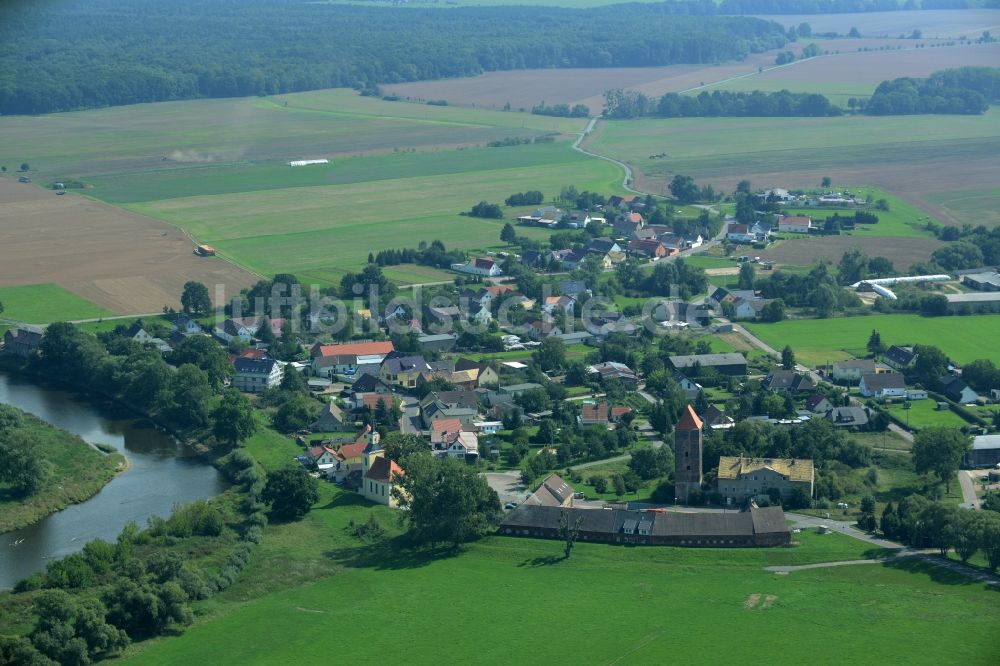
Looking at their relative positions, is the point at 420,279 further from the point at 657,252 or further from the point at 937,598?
the point at 937,598

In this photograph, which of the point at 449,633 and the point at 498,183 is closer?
the point at 449,633

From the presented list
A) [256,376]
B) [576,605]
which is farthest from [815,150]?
[576,605]

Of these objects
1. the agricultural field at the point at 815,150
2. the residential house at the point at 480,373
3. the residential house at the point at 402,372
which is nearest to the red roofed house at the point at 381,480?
the residential house at the point at 402,372

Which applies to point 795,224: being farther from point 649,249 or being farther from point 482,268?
point 482,268

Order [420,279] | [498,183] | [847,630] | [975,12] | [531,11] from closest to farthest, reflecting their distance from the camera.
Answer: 1. [847,630]
2. [420,279]
3. [498,183]
4. [975,12]
5. [531,11]

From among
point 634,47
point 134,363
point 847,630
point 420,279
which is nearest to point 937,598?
point 847,630

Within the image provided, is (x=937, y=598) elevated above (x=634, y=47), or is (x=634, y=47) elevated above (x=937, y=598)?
(x=634, y=47)
